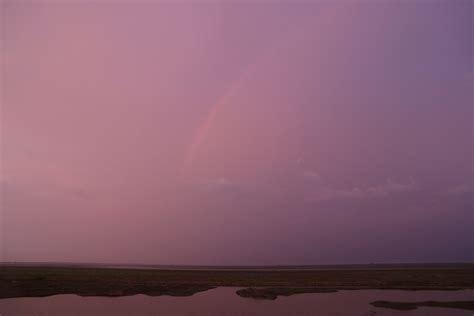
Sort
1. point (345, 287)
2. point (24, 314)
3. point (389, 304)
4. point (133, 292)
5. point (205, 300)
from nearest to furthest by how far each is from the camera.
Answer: point (24, 314)
point (389, 304)
point (205, 300)
point (133, 292)
point (345, 287)

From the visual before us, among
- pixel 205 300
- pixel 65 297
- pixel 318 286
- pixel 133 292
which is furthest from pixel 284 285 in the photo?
pixel 65 297

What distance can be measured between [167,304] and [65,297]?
10.6 m

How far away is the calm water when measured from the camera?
3097cm

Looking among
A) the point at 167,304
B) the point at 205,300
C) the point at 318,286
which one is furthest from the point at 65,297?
the point at 318,286

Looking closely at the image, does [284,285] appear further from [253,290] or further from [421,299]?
[421,299]

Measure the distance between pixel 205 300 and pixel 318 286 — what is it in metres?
17.0

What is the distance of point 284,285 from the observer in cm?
4859

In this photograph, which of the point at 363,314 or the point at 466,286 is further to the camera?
the point at 466,286

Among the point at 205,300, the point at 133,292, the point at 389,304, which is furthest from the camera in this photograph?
the point at 133,292

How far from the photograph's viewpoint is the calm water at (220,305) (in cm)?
3097

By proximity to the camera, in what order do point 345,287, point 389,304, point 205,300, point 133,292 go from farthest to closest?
point 345,287
point 133,292
point 205,300
point 389,304

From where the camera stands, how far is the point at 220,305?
1359 inches

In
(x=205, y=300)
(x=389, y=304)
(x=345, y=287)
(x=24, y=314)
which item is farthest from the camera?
(x=345, y=287)

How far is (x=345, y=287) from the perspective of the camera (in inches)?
1855
